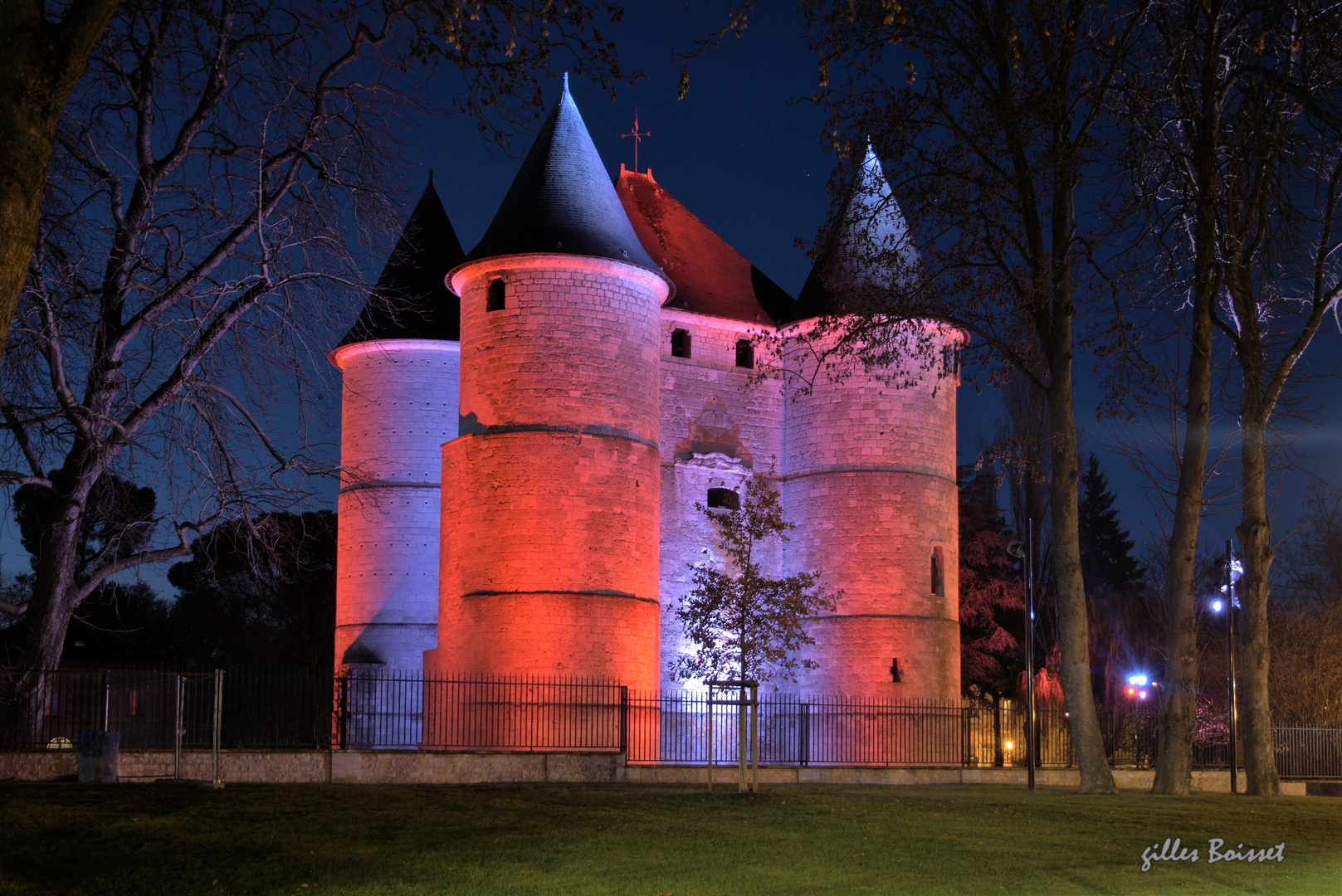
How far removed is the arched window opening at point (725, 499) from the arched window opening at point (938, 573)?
14.1 feet

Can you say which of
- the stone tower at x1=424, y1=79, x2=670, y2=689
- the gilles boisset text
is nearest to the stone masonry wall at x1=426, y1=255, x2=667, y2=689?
the stone tower at x1=424, y1=79, x2=670, y2=689

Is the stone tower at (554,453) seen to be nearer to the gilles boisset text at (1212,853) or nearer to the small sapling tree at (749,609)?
the small sapling tree at (749,609)

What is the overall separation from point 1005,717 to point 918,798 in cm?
1558

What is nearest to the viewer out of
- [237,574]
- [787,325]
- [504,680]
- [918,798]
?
[918,798]

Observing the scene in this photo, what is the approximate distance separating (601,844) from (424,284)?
845 inches

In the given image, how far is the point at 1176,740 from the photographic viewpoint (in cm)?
1786

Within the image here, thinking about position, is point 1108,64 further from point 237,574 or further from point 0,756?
point 237,574

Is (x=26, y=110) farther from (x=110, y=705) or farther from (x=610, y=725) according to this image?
(x=610, y=725)

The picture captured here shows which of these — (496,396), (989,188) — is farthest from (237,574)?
(989,188)

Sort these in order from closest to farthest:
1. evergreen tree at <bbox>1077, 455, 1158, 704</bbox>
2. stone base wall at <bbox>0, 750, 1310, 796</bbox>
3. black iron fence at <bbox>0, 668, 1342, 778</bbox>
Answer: stone base wall at <bbox>0, 750, 1310, 796</bbox> → black iron fence at <bbox>0, 668, 1342, 778</bbox> → evergreen tree at <bbox>1077, 455, 1158, 704</bbox>

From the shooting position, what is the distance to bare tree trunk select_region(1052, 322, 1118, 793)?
1739 cm

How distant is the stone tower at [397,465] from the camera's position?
2805 cm

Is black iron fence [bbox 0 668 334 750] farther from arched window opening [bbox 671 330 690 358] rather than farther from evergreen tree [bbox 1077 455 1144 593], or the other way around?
evergreen tree [bbox 1077 455 1144 593]

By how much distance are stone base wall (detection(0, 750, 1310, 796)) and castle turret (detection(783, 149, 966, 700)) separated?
425 cm
